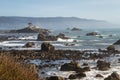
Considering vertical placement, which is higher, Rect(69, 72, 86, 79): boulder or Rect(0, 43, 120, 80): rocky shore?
Rect(69, 72, 86, 79): boulder

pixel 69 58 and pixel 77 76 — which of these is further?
pixel 69 58

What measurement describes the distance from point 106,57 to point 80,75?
17.7m

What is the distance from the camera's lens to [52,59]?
146 feet

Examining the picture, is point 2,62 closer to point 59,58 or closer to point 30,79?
point 30,79

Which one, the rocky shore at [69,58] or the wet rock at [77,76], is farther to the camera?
the rocky shore at [69,58]

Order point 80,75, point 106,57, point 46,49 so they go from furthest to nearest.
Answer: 1. point 46,49
2. point 106,57
3. point 80,75

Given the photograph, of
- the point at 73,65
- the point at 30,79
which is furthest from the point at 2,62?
the point at 73,65

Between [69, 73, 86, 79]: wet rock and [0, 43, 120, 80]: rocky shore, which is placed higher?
[69, 73, 86, 79]: wet rock

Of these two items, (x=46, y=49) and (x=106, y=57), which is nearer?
(x=106, y=57)

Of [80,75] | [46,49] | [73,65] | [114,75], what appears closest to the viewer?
[114,75]

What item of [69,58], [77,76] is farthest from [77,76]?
[69,58]

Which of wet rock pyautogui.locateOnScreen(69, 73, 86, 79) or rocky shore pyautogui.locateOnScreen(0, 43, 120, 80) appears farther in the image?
rocky shore pyautogui.locateOnScreen(0, 43, 120, 80)

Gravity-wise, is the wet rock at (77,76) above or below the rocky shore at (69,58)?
above

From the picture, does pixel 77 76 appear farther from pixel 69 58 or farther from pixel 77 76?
pixel 69 58
